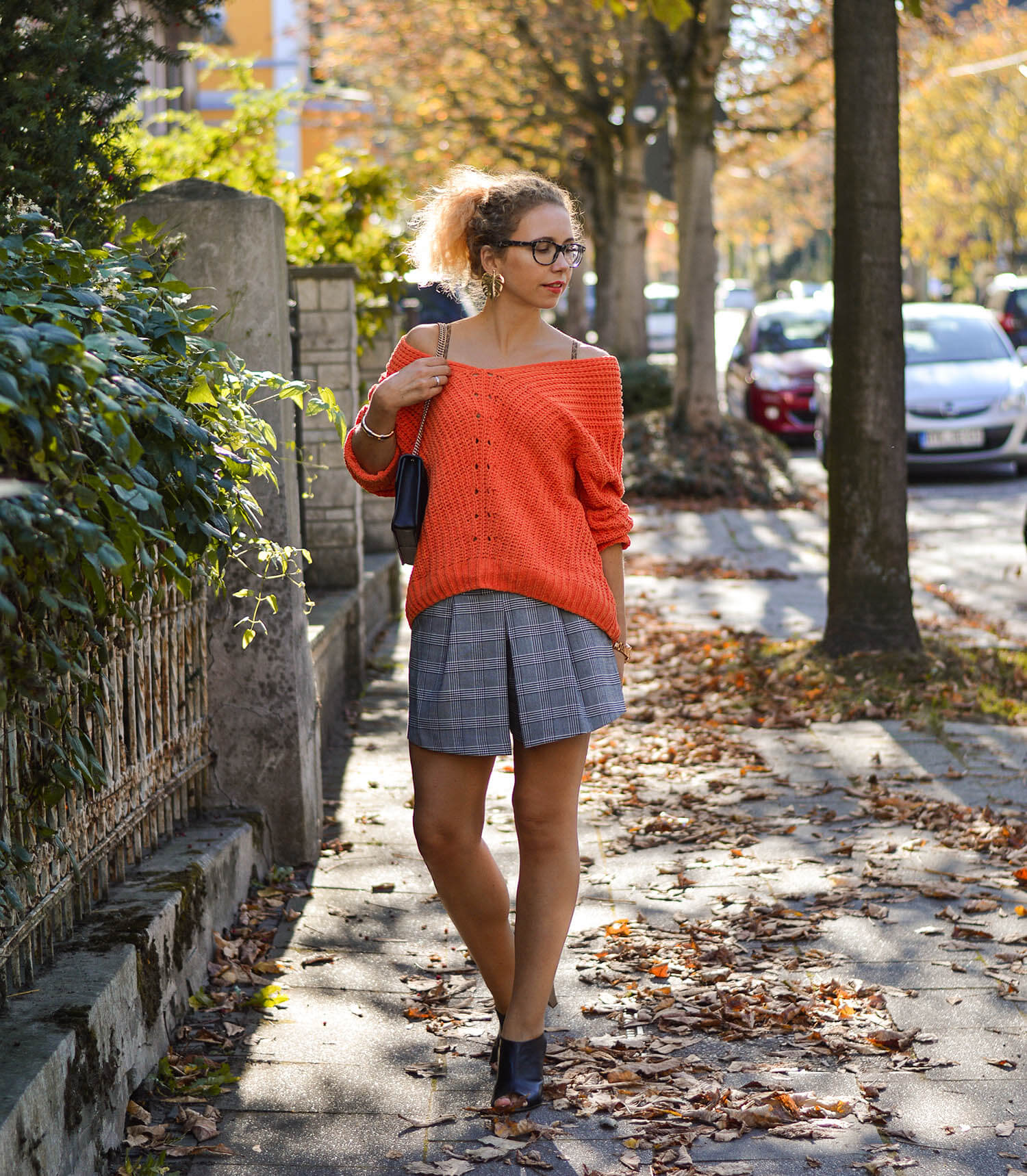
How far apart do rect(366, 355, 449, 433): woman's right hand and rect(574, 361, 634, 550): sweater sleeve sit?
14.1 inches

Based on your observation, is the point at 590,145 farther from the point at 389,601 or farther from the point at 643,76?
the point at 389,601

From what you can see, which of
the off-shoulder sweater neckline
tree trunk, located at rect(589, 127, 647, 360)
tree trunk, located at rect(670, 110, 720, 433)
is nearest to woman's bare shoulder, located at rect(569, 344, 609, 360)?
the off-shoulder sweater neckline

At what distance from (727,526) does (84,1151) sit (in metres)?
12.0

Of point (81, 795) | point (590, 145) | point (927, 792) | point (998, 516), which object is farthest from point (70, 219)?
point (590, 145)

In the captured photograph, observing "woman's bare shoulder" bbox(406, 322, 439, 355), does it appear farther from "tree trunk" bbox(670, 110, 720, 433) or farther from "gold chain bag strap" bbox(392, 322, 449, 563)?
"tree trunk" bbox(670, 110, 720, 433)

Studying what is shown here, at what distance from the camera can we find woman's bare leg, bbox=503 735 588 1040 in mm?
3697

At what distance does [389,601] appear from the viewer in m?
10.5

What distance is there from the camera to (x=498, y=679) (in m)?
3.60

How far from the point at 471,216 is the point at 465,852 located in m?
1.51

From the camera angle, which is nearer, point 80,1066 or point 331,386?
point 80,1066

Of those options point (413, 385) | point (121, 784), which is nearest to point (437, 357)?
point (413, 385)

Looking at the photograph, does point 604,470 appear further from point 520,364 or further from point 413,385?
point 413,385

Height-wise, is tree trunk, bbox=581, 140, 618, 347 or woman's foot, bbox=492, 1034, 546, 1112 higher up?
tree trunk, bbox=581, 140, 618, 347

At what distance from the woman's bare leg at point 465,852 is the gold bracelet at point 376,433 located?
29.2 inches
